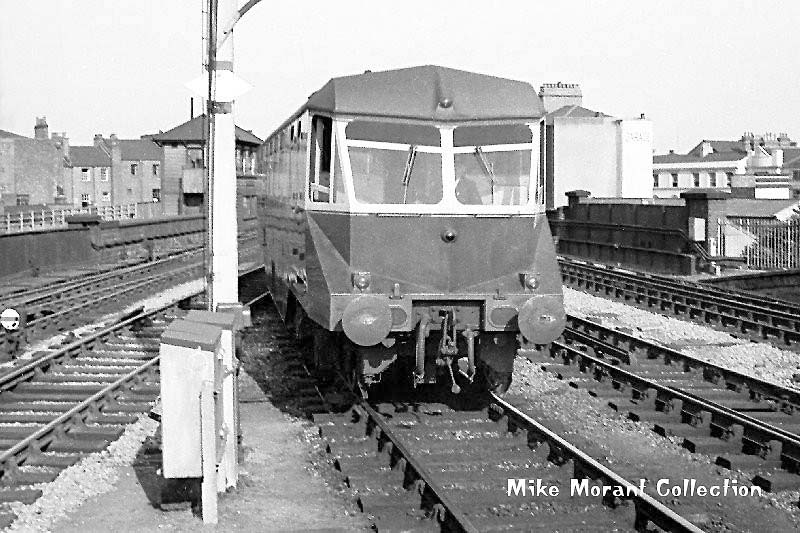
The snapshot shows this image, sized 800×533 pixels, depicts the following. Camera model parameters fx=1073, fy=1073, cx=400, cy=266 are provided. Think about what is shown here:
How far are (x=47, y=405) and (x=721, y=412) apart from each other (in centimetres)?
637

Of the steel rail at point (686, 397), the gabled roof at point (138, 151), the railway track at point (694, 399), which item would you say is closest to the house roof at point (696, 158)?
the gabled roof at point (138, 151)

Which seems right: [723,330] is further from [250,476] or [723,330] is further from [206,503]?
[206,503]

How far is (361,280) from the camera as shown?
30.2 ft

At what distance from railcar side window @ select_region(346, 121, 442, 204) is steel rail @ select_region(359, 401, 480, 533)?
1932mm

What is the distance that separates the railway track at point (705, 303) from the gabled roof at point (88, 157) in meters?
63.1

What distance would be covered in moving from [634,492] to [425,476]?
1.42m

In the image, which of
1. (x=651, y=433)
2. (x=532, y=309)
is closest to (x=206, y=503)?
(x=532, y=309)

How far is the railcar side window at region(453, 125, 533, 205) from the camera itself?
9.55 m

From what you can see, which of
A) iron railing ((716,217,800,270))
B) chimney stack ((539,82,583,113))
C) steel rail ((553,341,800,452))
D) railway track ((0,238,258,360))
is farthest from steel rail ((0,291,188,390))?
chimney stack ((539,82,583,113))

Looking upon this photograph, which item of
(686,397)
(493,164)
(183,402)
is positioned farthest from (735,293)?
(183,402)

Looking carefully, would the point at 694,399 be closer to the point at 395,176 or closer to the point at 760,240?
the point at 395,176

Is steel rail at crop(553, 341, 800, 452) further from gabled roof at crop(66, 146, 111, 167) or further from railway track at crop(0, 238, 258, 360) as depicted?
gabled roof at crop(66, 146, 111, 167)

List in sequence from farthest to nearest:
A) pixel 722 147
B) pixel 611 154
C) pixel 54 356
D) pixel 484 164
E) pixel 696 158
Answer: pixel 722 147
pixel 696 158
pixel 611 154
pixel 54 356
pixel 484 164

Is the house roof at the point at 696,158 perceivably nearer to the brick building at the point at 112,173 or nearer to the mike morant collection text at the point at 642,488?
the brick building at the point at 112,173
